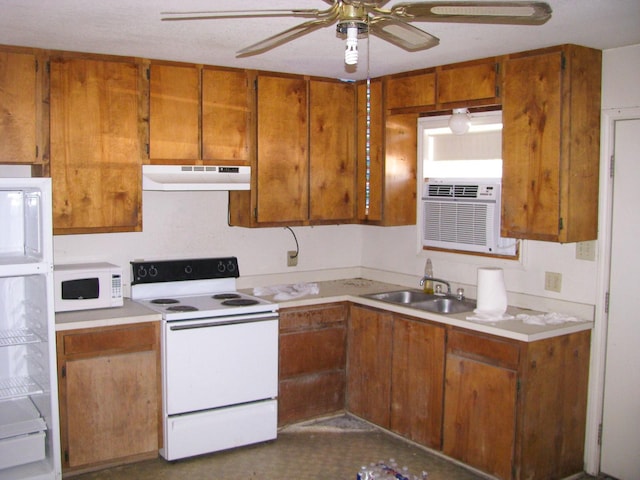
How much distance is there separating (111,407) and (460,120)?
2.64 metres

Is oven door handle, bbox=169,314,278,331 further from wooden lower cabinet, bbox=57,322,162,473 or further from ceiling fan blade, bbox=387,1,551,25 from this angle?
ceiling fan blade, bbox=387,1,551,25

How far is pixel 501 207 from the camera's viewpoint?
3740 millimetres

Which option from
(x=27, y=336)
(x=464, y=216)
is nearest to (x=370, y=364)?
(x=464, y=216)

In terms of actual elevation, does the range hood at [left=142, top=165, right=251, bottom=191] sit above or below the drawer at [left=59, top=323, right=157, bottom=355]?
above

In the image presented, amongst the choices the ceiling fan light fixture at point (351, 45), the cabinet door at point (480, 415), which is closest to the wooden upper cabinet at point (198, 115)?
the cabinet door at point (480, 415)

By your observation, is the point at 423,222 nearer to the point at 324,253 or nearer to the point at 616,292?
the point at 324,253

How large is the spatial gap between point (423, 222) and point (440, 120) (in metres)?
0.70

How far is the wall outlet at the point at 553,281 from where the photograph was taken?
377cm

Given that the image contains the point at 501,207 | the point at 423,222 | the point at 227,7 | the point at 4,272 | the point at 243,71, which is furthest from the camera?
the point at 423,222

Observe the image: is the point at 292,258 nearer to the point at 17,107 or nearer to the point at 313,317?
the point at 313,317

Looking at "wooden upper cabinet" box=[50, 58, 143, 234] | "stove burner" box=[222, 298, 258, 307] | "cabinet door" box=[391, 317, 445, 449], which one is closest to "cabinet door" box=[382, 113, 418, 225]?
"cabinet door" box=[391, 317, 445, 449]

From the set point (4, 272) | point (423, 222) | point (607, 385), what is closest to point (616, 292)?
point (607, 385)

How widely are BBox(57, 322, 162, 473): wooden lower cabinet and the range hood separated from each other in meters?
0.83

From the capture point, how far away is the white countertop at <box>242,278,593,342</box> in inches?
133
